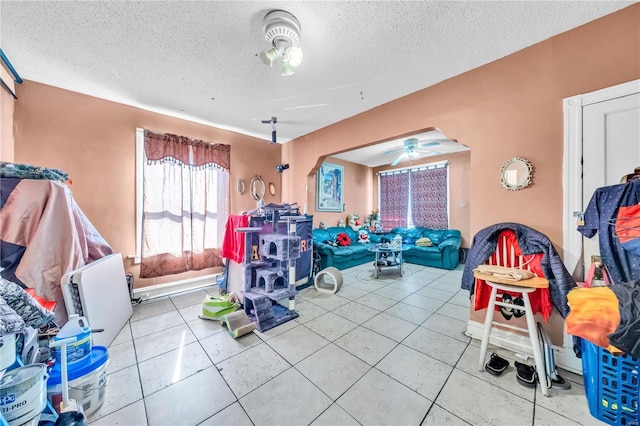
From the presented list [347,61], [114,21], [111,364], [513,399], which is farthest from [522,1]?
[111,364]

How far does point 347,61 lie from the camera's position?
2139 mm

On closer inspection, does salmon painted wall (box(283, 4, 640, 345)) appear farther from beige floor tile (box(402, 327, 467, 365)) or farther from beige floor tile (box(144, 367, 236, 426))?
beige floor tile (box(144, 367, 236, 426))

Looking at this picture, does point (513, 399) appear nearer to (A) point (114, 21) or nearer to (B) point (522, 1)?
(B) point (522, 1)

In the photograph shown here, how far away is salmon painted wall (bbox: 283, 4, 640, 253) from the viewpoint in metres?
1.65

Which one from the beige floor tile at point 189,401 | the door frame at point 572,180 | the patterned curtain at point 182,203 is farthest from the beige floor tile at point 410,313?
the patterned curtain at point 182,203

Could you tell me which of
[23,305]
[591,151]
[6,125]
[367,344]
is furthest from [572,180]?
[6,125]

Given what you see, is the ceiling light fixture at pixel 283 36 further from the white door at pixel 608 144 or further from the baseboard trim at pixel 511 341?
the baseboard trim at pixel 511 341

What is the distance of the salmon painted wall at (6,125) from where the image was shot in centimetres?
221

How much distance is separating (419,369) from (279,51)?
279cm

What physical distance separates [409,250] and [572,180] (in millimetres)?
3680

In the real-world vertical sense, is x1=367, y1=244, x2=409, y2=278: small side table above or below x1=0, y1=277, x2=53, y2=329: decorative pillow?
below

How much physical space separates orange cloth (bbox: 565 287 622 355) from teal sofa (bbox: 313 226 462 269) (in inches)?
137

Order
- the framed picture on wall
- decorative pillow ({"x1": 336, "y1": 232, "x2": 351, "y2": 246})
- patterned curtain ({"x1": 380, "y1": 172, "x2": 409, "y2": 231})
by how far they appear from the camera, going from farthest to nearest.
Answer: patterned curtain ({"x1": 380, "y1": 172, "x2": 409, "y2": 231}), the framed picture on wall, decorative pillow ({"x1": 336, "y1": 232, "x2": 351, "y2": 246})

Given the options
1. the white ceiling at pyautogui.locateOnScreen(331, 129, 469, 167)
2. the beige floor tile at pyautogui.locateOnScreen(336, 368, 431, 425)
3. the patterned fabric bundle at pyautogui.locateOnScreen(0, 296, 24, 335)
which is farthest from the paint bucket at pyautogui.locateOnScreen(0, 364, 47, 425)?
the white ceiling at pyautogui.locateOnScreen(331, 129, 469, 167)
